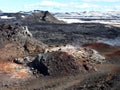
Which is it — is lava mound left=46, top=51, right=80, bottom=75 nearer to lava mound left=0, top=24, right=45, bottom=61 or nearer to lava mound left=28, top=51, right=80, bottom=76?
lava mound left=28, top=51, right=80, bottom=76

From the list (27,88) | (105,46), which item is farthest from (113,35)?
(27,88)

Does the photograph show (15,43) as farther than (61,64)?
Yes

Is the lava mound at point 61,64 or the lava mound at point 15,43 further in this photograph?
the lava mound at point 15,43

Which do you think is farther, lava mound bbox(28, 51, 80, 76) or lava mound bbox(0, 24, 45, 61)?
lava mound bbox(0, 24, 45, 61)

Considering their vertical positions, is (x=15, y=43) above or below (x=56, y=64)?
below

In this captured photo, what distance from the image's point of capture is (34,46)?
47.1m

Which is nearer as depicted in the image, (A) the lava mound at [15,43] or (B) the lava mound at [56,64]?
(B) the lava mound at [56,64]

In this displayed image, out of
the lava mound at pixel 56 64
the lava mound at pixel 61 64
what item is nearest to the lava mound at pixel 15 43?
the lava mound at pixel 56 64

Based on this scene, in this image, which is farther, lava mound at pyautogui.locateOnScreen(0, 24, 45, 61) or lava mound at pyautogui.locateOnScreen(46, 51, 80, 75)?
lava mound at pyautogui.locateOnScreen(0, 24, 45, 61)

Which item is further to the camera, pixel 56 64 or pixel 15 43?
pixel 15 43

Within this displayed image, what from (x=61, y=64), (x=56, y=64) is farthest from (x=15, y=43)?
(x=61, y=64)

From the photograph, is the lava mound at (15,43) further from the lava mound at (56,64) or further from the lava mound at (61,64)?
the lava mound at (61,64)

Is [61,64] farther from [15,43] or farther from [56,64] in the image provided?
[15,43]


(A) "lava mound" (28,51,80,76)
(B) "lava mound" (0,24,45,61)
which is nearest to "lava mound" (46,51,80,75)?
(A) "lava mound" (28,51,80,76)
